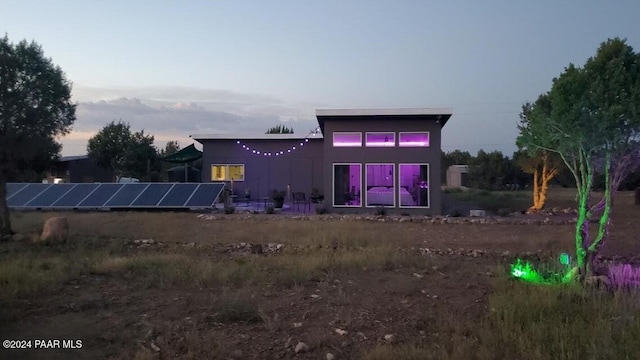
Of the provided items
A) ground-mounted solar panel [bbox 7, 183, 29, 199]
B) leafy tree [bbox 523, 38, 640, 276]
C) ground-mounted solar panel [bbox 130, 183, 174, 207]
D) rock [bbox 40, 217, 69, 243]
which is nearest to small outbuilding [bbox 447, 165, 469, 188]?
ground-mounted solar panel [bbox 130, 183, 174, 207]

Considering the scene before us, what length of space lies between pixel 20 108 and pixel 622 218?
20.4 meters

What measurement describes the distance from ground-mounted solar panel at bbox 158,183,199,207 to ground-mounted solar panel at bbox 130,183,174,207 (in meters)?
0.25

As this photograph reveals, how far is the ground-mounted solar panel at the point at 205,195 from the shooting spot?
2017 centimetres

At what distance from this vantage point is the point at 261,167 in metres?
27.9

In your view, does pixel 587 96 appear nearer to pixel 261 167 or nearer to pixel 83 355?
pixel 83 355

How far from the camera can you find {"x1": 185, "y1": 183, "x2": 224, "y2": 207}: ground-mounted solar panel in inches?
794

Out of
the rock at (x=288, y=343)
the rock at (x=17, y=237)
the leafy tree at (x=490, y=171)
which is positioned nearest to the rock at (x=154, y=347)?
the rock at (x=288, y=343)

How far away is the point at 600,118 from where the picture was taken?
7418 millimetres

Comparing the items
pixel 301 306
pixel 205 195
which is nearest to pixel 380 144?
pixel 205 195

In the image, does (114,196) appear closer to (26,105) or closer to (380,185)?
(26,105)

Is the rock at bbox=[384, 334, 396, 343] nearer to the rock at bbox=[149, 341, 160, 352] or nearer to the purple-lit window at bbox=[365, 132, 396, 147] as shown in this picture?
the rock at bbox=[149, 341, 160, 352]

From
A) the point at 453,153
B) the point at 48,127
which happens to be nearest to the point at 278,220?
the point at 48,127

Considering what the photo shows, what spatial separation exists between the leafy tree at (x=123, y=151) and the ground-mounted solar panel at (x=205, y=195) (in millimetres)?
15318

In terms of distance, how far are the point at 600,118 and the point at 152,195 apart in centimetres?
1818
